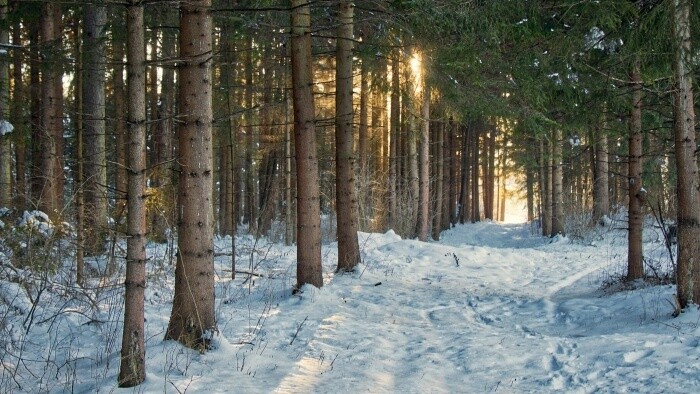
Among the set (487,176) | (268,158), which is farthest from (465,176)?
(268,158)

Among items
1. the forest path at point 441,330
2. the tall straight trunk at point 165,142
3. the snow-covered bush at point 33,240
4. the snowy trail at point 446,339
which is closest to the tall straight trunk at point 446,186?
the tall straight trunk at point 165,142

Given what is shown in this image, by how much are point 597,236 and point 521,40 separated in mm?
12276

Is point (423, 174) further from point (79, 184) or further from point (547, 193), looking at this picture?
point (79, 184)

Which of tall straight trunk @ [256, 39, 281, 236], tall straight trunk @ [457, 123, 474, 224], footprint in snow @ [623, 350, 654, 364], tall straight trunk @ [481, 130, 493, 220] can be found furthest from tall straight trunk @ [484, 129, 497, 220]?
footprint in snow @ [623, 350, 654, 364]

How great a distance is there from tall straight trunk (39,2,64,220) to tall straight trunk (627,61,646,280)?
9477mm

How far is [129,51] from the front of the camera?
15.3 feet

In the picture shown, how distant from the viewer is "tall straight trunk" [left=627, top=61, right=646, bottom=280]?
31.3 feet

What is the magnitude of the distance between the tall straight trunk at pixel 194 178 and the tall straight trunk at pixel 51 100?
16.3 ft

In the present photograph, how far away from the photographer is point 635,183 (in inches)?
380

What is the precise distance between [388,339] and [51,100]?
8719mm

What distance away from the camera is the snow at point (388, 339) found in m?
5.21

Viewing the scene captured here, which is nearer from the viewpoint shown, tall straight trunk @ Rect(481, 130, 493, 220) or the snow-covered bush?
the snow-covered bush

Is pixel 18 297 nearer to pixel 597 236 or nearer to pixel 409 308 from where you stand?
pixel 409 308

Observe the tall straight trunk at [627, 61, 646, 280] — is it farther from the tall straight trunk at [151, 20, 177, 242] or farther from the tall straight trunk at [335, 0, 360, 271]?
the tall straight trunk at [151, 20, 177, 242]
